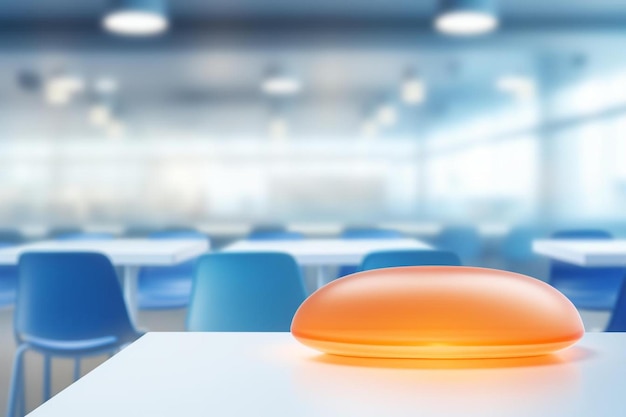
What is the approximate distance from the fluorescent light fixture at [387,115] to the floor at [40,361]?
235 cm

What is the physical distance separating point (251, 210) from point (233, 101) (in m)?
1.01

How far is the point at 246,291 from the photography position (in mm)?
2146

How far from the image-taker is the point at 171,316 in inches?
223

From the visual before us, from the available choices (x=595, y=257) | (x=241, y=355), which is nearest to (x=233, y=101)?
(x=595, y=257)

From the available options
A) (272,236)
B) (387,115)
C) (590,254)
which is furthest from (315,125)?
(590,254)

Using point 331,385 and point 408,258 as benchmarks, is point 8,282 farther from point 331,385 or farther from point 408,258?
point 331,385

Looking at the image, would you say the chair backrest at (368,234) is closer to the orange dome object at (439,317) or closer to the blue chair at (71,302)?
the blue chair at (71,302)

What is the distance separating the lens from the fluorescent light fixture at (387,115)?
6061 mm

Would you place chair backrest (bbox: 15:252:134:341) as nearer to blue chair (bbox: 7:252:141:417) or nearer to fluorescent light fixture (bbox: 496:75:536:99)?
blue chair (bbox: 7:252:141:417)

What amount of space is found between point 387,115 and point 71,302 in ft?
13.5

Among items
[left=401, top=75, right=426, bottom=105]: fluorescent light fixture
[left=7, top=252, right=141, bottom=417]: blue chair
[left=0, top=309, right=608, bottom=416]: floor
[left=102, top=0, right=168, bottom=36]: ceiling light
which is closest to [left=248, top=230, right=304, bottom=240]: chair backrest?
[left=0, top=309, right=608, bottom=416]: floor

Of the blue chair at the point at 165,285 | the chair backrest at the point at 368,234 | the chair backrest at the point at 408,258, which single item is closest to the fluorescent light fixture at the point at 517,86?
the chair backrest at the point at 368,234

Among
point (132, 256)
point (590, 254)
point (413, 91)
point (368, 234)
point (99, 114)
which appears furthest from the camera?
point (99, 114)

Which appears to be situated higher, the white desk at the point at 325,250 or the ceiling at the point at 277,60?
the ceiling at the point at 277,60
